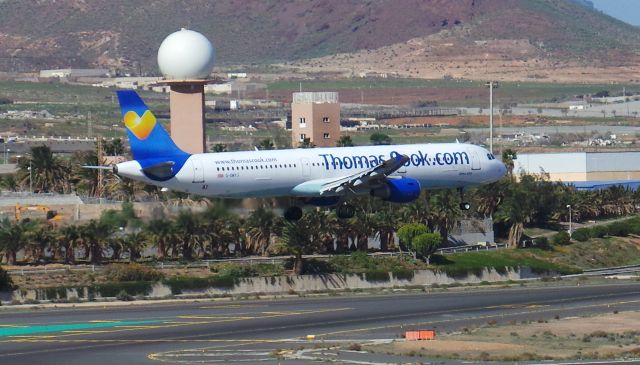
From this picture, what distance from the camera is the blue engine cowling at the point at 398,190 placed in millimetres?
104000

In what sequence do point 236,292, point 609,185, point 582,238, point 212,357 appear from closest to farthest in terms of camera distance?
point 212,357 → point 236,292 → point 582,238 → point 609,185

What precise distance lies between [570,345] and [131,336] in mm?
21985

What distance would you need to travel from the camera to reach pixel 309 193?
336 feet

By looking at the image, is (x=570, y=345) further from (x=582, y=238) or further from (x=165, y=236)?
(x=582, y=238)

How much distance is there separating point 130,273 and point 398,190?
20722mm

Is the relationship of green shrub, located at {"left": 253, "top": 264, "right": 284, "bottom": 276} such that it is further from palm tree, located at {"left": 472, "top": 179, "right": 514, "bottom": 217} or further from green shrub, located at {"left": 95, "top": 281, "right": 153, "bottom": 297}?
palm tree, located at {"left": 472, "top": 179, "right": 514, "bottom": 217}

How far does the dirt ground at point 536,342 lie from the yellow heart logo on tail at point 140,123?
2506cm

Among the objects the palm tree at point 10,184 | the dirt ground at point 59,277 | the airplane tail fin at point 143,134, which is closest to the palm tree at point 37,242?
the dirt ground at point 59,277

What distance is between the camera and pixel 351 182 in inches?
4045

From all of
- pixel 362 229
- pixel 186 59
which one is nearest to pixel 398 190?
pixel 362 229

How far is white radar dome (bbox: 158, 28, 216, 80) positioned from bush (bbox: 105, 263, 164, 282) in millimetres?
48395

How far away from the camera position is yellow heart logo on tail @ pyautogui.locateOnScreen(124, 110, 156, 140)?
322 ft

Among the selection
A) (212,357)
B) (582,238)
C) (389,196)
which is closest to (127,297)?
(389,196)

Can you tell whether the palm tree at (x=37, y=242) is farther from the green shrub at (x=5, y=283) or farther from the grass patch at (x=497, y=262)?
the grass patch at (x=497, y=262)
